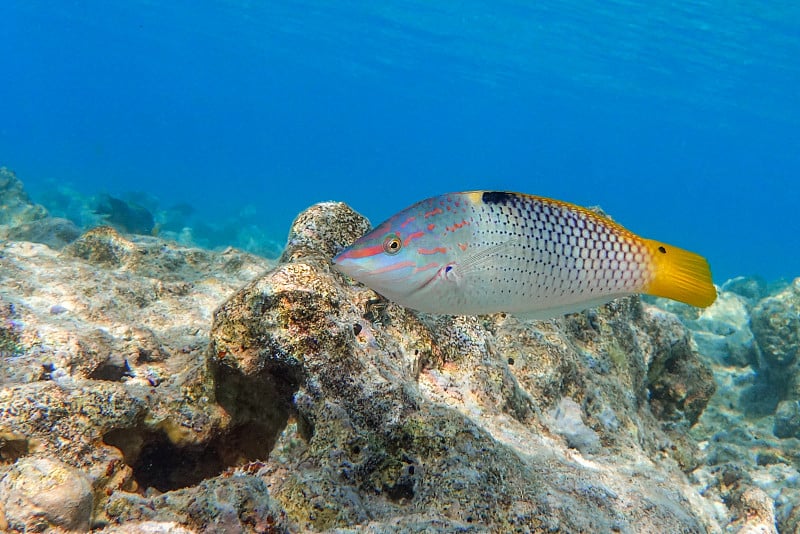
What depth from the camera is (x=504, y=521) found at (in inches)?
79.5

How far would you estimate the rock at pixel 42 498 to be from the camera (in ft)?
5.16

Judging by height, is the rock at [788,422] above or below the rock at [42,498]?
above

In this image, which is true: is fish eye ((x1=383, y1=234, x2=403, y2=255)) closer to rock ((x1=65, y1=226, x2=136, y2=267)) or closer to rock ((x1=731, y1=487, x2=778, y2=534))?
rock ((x1=731, y1=487, x2=778, y2=534))

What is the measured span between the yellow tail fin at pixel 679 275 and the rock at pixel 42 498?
2.20 metres

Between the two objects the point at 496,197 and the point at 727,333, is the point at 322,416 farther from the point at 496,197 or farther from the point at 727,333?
the point at 727,333

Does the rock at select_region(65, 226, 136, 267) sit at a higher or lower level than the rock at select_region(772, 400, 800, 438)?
higher

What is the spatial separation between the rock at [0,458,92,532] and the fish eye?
133cm

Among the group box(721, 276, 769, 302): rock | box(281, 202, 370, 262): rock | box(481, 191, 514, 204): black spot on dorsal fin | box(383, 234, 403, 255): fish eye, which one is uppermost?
box(721, 276, 769, 302): rock

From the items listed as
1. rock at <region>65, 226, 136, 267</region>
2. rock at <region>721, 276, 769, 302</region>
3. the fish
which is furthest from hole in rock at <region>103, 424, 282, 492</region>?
rock at <region>721, 276, 769, 302</region>

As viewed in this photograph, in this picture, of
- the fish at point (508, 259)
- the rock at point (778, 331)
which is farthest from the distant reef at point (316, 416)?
the rock at point (778, 331)

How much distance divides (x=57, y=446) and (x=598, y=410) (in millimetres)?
3560

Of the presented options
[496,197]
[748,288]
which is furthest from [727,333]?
[496,197]

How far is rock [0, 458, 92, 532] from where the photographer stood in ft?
5.16

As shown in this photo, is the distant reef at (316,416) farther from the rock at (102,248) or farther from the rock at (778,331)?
the rock at (778,331)
